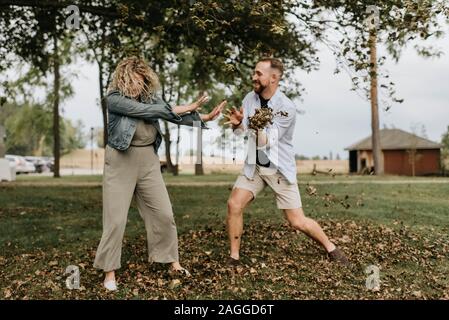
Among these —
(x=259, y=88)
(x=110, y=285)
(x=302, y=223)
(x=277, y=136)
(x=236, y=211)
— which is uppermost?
(x=259, y=88)

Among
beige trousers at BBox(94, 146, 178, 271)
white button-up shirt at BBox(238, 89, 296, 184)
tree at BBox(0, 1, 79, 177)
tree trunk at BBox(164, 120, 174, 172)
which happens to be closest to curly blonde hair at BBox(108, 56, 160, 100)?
beige trousers at BBox(94, 146, 178, 271)

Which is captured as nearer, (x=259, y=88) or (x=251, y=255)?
(x=259, y=88)

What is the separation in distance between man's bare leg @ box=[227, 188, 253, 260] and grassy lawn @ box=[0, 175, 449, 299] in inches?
14.8

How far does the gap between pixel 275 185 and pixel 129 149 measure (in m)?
1.86

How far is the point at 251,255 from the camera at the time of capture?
301 inches

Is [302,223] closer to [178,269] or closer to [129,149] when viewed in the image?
[178,269]

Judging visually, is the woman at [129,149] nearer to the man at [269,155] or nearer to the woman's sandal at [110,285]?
the woman's sandal at [110,285]

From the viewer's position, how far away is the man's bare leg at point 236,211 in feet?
21.8

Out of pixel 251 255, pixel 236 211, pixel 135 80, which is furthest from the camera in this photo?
pixel 251 255

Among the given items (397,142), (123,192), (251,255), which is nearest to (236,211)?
(251,255)

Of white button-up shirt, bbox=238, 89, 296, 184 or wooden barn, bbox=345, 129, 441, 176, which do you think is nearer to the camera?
white button-up shirt, bbox=238, 89, 296, 184

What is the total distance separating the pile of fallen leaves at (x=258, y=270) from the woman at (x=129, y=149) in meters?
0.63

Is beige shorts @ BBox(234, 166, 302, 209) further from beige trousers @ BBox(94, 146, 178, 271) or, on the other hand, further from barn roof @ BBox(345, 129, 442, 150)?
barn roof @ BBox(345, 129, 442, 150)

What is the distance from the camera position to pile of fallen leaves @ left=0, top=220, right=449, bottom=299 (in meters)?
5.98
